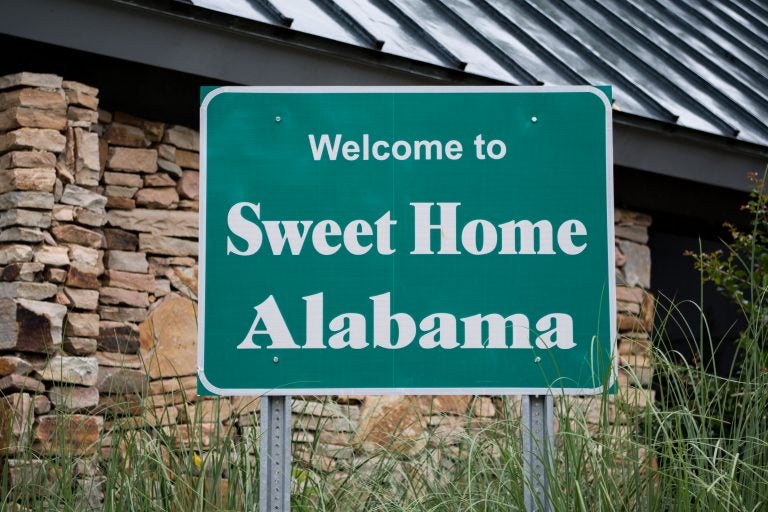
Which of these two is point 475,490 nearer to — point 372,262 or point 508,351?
point 508,351

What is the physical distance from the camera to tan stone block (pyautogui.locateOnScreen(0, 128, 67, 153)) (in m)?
5.24

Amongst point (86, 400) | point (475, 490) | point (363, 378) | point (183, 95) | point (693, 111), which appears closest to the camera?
point (363, 378)

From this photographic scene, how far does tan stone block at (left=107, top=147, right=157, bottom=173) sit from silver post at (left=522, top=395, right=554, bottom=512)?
10.6ft

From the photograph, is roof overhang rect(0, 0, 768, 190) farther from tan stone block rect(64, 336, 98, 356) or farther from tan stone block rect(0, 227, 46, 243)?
tan stone block rect(64, 336, 98, 356)

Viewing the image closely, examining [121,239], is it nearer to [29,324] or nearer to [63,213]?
[63,213]

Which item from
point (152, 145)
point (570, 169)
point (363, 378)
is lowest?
point (363, 378)

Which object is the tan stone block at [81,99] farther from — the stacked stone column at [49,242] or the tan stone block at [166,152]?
the tan stone block at [166,152]

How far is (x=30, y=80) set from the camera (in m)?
5.30

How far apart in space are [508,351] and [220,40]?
9.86 feet

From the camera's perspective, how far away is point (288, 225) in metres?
3.16

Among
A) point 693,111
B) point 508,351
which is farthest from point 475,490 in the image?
point 693,111

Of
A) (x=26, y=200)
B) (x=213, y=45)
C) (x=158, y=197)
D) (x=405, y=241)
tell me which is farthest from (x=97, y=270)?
(x=405, y=241)

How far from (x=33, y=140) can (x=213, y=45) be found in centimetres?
97

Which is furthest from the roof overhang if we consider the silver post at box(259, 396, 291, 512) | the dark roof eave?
the silver post at box(259, 396, 291, 512)
